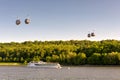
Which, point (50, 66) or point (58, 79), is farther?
point (50, 66)

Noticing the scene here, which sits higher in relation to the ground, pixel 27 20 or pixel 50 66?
pixel 27 20

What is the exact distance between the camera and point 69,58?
19762cm

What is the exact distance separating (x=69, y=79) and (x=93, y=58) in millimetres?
104230

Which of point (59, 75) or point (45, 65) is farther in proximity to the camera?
point (45, 65)

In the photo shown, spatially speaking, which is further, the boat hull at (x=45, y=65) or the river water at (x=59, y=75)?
the boat hull at (x=45, y=65)

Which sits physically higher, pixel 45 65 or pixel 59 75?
pixel 59 75

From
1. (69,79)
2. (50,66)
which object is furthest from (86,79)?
(50,66)

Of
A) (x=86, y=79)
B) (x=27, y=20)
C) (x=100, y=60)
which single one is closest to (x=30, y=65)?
(x=100, y=60)

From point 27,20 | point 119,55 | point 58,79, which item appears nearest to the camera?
point 27,20

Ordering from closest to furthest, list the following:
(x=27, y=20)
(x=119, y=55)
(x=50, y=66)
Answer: (x=27, y=20)
(x=50, y=66)
(x=119, y=55)

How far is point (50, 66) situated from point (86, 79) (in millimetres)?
86811

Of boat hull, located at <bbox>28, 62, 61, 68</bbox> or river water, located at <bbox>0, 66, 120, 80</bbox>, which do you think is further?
boat hull, located at <bbox>28, 62, 61, 68</bbox>

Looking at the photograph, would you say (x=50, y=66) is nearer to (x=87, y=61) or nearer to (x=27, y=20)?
(x=87, y=61)

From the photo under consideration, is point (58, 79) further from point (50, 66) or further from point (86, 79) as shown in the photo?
point (50, 66)
